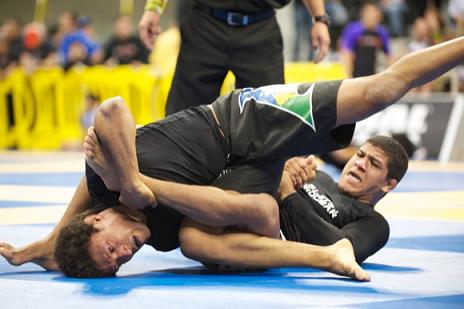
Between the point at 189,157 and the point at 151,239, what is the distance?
15.7 inches

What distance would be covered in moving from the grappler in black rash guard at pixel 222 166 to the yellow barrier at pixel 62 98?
1079cm

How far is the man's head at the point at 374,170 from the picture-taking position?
4.96m

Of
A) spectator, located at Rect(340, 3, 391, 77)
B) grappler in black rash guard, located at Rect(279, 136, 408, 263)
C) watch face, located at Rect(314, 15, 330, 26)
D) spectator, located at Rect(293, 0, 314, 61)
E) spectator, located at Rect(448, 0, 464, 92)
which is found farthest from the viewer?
spectator, located at Rect(293, 0, 314, 61)

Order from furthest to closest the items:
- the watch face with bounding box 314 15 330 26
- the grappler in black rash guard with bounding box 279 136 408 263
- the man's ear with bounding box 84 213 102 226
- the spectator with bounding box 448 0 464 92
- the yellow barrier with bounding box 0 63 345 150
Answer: the yellow barrier with bounding box 0 63 345 150
the spectator with bounding box 448 0 464 92
the watch face with bounding box 314 15 330 26
the grappler in black rash guard with bounding box 279 136 408 263
the man's ear with bounding box 84 213 102 226

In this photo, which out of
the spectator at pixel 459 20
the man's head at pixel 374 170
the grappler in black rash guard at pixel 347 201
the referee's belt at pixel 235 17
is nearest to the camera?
the grappler in black rash guard at pixel 347 201

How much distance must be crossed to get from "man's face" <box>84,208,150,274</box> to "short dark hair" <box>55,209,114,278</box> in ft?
0.08

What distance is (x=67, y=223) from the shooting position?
174 inches

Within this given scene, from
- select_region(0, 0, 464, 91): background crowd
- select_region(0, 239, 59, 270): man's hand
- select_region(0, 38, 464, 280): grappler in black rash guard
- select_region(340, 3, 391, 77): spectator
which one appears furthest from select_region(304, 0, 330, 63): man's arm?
select_region(0, 0, 464, 91): background crowd

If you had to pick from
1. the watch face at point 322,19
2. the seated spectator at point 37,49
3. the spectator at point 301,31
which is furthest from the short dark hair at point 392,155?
the spectator at point 301,31

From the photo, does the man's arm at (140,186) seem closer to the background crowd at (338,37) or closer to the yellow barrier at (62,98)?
the background crowd at (338,37)

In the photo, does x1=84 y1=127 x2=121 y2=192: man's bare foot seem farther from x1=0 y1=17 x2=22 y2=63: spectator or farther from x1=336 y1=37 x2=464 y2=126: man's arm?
x1=0 y1=17 x2=22 y2=63: spectator

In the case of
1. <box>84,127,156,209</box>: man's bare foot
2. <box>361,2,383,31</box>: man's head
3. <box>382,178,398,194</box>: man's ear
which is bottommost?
<box>361,2,383,31</box>: man's head

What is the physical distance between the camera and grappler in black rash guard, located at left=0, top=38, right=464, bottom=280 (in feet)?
13.6

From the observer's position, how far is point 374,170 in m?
4.96
